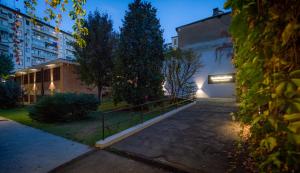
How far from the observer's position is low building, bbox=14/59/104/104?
21297 mm

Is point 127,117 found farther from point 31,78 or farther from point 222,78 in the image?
point 31,78

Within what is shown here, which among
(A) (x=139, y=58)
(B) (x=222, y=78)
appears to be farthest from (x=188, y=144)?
(B) (x=222, y=78)

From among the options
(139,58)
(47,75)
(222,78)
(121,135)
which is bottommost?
(121,135)

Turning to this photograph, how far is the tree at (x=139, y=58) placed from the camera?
1196 cm

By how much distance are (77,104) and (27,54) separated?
45090 mm

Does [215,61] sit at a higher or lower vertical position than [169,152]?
higher

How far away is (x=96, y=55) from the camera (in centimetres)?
1764

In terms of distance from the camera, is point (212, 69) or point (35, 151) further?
point (212, 69)

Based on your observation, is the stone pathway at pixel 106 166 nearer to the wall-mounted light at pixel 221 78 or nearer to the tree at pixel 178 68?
the tree at pixel 178 68

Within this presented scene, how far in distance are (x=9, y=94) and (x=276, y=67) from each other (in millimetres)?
23528

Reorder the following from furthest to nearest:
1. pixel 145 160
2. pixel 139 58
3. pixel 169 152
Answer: pixel 139 58
pixel 169 152
pixel 145 160

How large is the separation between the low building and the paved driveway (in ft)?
45.2

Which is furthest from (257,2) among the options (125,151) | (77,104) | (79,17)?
(77,104)

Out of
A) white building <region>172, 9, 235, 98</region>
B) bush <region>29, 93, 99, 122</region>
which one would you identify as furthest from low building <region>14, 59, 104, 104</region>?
white building <region>172, 9, 235, 98</region>
